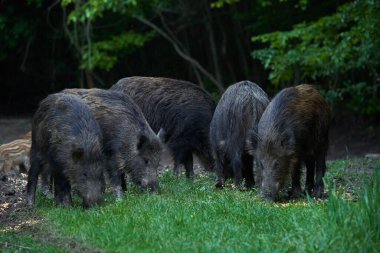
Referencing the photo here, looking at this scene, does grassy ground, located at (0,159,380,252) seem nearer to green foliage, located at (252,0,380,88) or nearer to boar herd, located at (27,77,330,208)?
boar herd, located at (27,77,330,208)

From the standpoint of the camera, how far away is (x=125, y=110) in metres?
9.87

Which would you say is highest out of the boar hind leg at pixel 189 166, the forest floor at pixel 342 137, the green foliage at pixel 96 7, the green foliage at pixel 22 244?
the green foliage at pixel 96 7

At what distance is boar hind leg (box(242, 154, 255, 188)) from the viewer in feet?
33.4

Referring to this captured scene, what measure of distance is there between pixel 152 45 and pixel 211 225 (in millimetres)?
15968

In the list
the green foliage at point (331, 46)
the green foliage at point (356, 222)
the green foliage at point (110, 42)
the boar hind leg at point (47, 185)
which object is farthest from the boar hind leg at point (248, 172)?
the green foliage at point (110, 42)

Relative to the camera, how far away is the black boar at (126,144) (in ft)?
31.9

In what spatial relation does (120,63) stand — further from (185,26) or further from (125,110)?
(125,110)

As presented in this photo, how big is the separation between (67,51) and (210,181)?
12.7m

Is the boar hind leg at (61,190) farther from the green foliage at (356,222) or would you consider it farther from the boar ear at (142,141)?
the green foliage at (356,222)

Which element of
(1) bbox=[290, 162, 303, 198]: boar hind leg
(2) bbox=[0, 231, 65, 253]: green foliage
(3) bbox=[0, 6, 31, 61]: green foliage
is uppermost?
(3) bbox=[0, 6, 31, 61]: green foliage

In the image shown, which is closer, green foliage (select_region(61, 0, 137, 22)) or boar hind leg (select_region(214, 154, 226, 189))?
boar hind leg (select_region(214, 154, 226, 189))

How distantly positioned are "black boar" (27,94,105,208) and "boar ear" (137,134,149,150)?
643 millimetres

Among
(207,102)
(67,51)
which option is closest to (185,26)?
(67,51)

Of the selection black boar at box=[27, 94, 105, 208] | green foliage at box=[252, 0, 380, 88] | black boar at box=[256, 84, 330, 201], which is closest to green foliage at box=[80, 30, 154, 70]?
green foliage at box=[252, 0, 380, 88]
